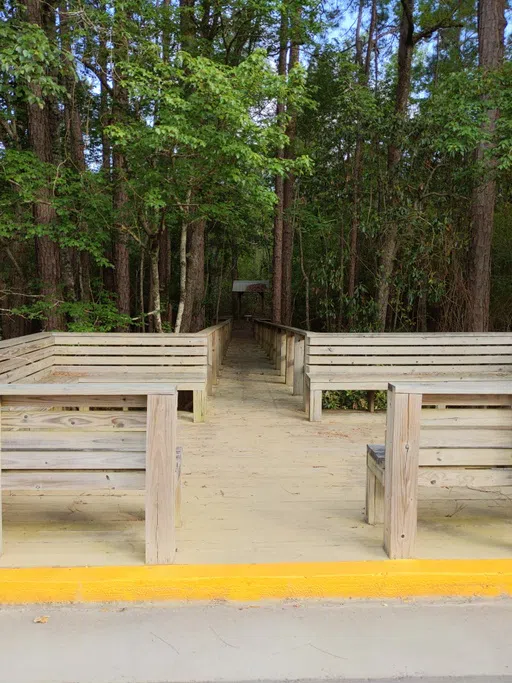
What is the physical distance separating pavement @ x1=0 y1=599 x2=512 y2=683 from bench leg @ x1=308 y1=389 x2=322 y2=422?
380cm

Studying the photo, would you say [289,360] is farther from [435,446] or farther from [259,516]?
[435,446]

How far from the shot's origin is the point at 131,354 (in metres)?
6.29

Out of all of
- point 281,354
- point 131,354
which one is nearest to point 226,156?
point 131,354

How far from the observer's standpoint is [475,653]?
2.10 metres

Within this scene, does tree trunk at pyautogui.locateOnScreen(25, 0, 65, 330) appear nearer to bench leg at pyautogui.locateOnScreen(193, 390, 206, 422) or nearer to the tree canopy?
the tree canopy

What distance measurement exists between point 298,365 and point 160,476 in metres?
5.26

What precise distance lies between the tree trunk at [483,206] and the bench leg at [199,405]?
5981 mm

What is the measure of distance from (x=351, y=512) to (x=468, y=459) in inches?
39.1

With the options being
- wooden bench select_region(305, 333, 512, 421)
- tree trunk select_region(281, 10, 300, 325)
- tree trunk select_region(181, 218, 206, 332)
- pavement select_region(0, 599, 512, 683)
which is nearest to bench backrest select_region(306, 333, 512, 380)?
wooden bench select_region(305, 333, 512, 421)

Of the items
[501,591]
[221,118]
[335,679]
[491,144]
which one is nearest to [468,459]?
[501,591]

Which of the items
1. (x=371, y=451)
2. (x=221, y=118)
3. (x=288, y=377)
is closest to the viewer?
(x=371, y=451)

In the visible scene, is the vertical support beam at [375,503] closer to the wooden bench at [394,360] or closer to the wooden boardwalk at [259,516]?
the wooden boardwalk at [259,516]

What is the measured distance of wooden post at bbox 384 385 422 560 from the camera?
8.57ft

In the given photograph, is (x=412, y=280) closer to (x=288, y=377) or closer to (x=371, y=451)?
(x=288, y=377)
